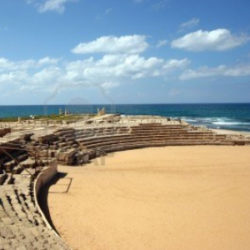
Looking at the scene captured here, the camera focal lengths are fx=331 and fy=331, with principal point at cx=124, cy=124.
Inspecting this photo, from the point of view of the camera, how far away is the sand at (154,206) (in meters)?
8.67

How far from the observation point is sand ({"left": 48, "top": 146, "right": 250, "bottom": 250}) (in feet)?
28.5

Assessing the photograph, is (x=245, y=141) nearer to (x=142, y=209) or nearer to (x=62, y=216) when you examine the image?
(x=142, y=209)

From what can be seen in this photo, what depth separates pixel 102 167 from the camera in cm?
1720

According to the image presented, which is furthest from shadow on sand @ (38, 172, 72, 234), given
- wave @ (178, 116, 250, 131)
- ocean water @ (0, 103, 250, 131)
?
wave @ (178, 116, 250, 131)

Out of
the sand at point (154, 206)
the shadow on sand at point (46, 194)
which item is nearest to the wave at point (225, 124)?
the sand at point (154, 206)

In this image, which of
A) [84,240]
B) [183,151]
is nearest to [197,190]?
[84,240]

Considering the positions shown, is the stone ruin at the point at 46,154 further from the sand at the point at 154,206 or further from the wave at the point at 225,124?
the wave at the point at 225,124

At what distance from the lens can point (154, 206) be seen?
11102mm

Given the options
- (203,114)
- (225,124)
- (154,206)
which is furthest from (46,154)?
(203,114)

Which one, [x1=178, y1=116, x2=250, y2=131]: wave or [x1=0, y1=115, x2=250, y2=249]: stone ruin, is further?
[x1=178, y1=116, x2=250, y2=131]: wave

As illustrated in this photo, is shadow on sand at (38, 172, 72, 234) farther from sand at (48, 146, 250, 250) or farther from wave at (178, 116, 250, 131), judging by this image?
wave at (178, 116, 250, 131)

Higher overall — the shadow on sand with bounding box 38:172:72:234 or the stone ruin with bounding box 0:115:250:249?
the stone ruin with bounding box 0:115:250:249

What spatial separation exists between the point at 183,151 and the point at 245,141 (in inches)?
276

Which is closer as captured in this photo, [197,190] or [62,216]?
[62,216]
